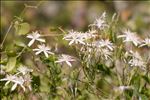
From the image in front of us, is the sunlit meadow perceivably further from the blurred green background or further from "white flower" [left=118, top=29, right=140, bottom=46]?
the blurred green background

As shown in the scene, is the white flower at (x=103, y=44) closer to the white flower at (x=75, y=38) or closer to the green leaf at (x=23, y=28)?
the white flower at (x=75, y=38)

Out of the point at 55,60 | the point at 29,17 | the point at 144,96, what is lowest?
the point at 144,96

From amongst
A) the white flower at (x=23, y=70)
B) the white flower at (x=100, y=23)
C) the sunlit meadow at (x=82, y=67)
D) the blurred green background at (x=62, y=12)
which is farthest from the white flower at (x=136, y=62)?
the blurred green background at (x=62, y=12)

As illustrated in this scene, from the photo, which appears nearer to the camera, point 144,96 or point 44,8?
point 144,96

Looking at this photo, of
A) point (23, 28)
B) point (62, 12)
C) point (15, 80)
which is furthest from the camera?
point (62, 12)

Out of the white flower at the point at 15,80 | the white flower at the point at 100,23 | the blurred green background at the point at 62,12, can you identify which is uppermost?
the blurred green background at the point at 62,12

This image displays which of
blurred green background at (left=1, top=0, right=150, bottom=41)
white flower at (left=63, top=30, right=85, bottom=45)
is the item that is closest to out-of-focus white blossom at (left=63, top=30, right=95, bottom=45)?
white flower at (left=63, top=30, right=85, bottom=45)

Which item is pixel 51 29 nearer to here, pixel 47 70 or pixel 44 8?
pixel 47 70

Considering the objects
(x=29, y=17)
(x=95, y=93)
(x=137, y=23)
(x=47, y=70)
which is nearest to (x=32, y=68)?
(x=47, y=70)

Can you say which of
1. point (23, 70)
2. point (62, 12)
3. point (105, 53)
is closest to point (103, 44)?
point (105, 53)

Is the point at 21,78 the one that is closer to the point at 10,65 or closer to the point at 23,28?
the point at 10,65

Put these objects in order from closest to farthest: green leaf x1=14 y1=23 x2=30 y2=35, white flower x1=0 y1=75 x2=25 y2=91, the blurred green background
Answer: white flower x1=0 y1=75 x2=25 y2=91
green leaf x1=14 y1=23 x2=30 y2=35
the blurred green background
